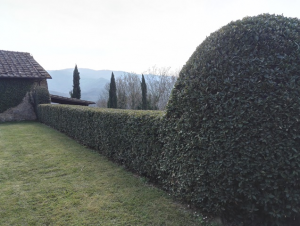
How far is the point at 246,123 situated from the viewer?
2.47m

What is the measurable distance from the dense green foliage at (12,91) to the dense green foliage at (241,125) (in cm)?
1629

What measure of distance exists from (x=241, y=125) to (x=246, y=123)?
0.22 feet

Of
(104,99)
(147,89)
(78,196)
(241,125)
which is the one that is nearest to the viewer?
(241,125)

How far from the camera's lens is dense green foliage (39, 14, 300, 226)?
233 cm

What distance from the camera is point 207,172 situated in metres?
2.82

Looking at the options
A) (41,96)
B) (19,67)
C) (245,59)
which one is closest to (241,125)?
(245,59)

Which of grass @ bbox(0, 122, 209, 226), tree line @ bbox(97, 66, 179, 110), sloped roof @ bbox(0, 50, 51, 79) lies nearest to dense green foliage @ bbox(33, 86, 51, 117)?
sloped roof @ bbox(0, 50, 51, 79)

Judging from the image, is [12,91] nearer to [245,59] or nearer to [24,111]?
[24,111]

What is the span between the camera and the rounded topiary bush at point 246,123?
233cm

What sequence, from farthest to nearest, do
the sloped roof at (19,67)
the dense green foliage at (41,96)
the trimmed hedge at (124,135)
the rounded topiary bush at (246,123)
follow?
the dense green foliage at (41,96) → the sloped roof at (19,67) → the trimmed hedge at (124,135) → the rounded topiary bush at (246,123)

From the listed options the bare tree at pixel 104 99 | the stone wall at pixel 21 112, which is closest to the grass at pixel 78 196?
the stone wall at pixel 21 112

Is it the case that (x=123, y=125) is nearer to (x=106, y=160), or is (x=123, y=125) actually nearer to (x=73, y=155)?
(x=106, y=160)

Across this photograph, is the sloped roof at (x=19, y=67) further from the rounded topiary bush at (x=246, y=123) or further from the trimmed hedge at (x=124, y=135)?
the rounded topiary bush at (x=246, y=123)

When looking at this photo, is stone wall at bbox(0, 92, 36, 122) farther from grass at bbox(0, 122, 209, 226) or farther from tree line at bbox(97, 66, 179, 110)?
tree line at bbox(97, 66, 179, 110)
